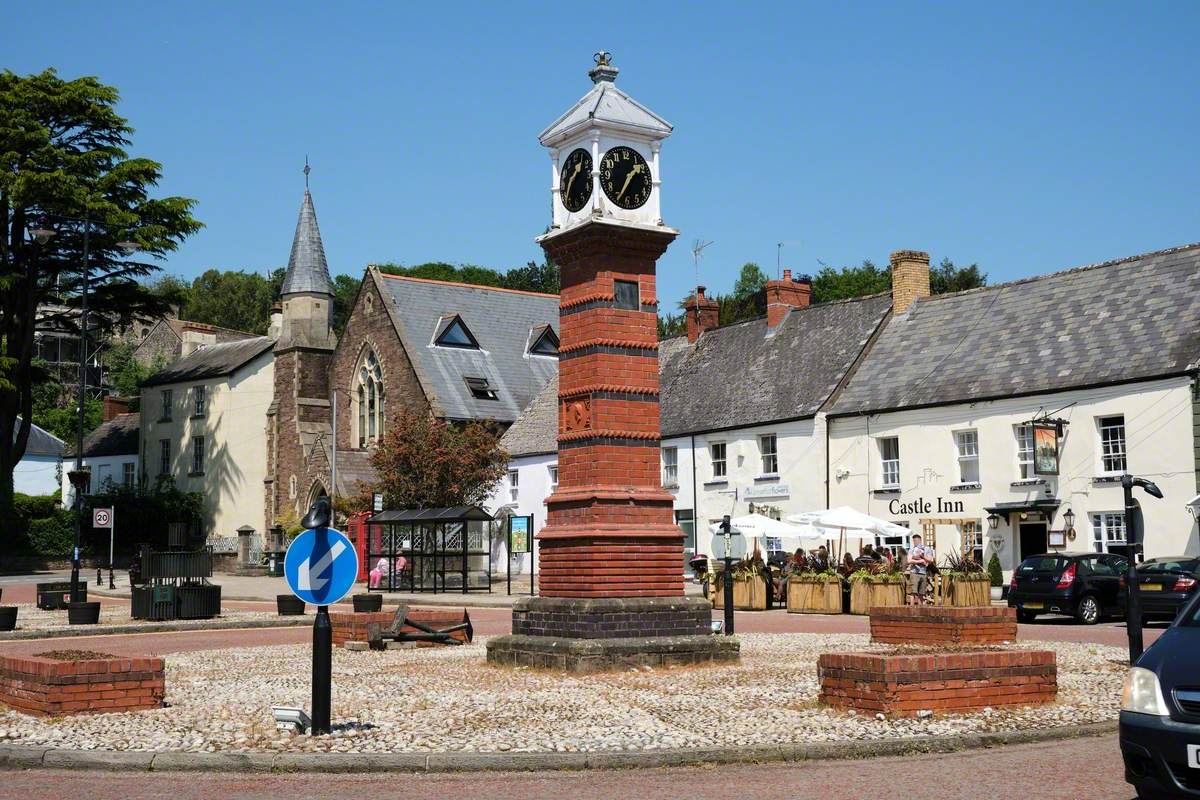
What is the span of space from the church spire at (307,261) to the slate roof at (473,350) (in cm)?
427

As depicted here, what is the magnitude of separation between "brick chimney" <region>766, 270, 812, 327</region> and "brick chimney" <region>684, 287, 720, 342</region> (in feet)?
12.8

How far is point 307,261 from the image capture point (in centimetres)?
6191

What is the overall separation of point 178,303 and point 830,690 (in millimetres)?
50504

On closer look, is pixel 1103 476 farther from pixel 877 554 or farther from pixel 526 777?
pixel 526 777

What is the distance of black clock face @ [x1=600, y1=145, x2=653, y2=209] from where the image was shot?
16781 mm

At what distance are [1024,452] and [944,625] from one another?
61.4 ft

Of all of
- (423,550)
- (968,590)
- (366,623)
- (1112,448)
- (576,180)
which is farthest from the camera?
(423,550)

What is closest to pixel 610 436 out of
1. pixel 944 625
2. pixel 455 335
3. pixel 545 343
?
pixel 944 625

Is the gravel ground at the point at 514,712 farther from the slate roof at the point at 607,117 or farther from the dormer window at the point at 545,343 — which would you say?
the dormer window at the point at 545,343

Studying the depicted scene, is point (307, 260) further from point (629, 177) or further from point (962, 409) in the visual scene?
point (629, 177)

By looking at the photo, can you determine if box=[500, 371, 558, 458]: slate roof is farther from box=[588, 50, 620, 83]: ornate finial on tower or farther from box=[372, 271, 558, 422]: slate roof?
box=[588, 50, 620, 83]: ornate finial on tower

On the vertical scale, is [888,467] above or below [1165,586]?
above

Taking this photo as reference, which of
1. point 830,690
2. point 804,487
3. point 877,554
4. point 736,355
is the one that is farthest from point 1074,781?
point 736,355

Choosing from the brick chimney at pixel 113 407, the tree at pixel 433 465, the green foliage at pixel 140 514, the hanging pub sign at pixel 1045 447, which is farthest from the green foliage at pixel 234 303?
the hanging pub sign at pixel 1045 447
